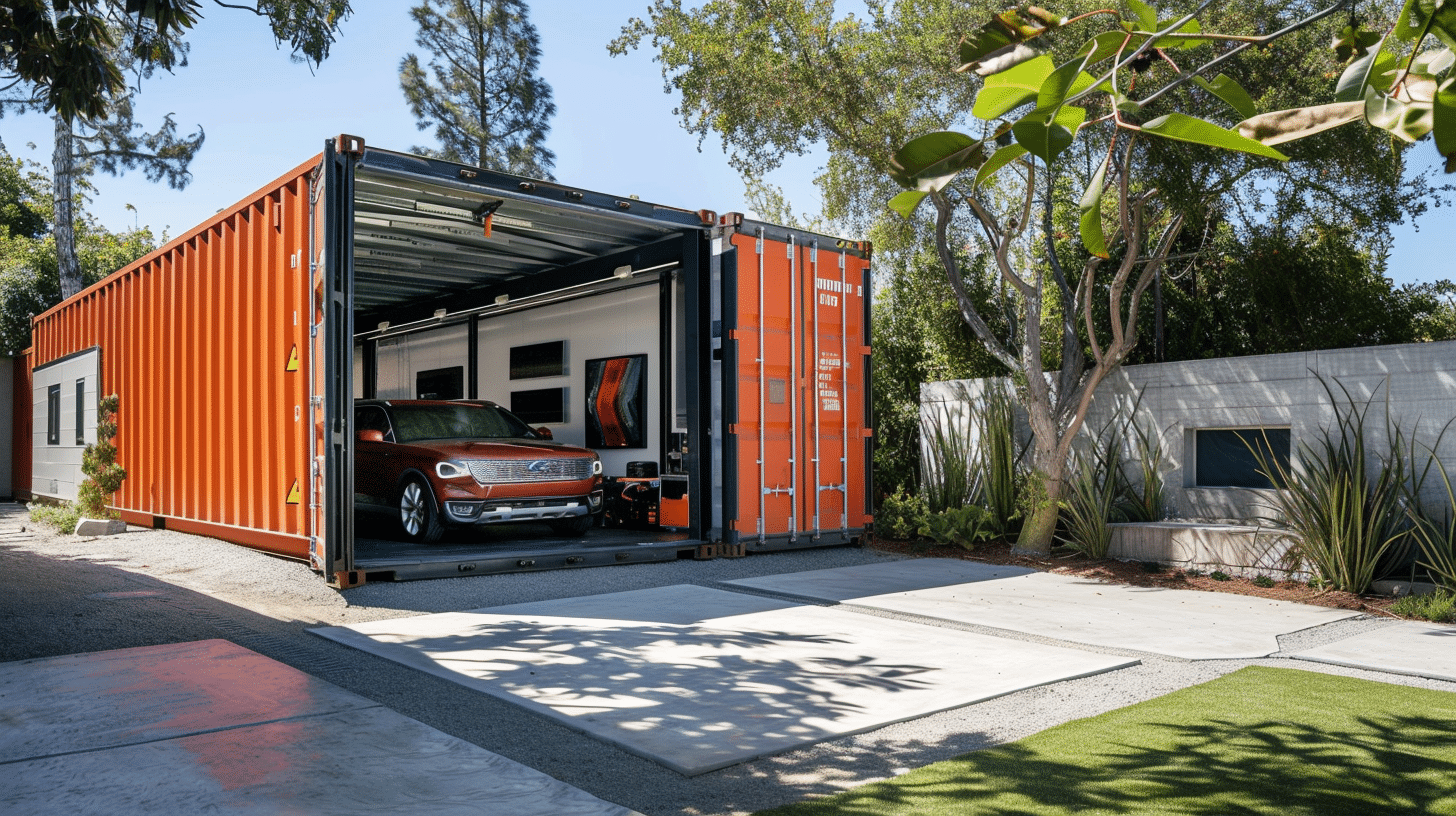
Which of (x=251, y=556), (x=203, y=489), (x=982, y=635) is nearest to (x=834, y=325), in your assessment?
(x=982, y=635)

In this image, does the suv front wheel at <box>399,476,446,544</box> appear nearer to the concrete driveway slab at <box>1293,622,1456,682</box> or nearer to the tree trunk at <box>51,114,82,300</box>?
the concrete driveway slab at <box>1293,622,1456,682</box>

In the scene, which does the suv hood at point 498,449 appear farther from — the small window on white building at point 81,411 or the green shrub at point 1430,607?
the small window on white building at point 81,411

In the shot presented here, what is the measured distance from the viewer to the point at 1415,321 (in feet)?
37.7

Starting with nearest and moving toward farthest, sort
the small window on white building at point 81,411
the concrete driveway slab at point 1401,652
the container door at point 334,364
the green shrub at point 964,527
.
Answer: the concrete driveway slab at point 1401,652
the container door at point 334,364
the green shrub at point 964,527
the small window on white building at point 81,411

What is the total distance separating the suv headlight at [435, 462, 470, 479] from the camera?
980 cm

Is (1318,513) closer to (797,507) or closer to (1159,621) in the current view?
(1159,621)

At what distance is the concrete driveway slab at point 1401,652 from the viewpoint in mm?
5297

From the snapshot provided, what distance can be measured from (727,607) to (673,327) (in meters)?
4.73

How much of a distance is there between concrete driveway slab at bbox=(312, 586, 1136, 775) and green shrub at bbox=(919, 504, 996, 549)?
3.63 meters

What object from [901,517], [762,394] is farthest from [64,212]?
[901,517]

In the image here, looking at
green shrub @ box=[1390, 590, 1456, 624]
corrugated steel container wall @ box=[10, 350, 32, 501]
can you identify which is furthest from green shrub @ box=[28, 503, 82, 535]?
green shrub @ box=[1390, 590, 1456, 624]

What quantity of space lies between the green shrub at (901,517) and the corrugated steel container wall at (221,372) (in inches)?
236

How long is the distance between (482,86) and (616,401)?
2033 cm

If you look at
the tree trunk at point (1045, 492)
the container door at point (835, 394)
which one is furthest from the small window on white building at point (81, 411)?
the tree trunk at point (1045, 492)
